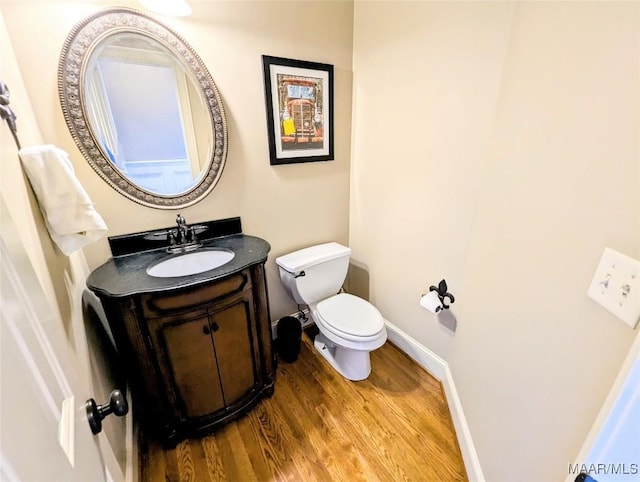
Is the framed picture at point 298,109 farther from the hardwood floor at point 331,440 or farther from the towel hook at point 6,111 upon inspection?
the hardwood floor at point 331,440

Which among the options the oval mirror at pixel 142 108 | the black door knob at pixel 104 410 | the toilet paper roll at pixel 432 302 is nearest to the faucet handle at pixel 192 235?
the oval mirror at pixel 142 108

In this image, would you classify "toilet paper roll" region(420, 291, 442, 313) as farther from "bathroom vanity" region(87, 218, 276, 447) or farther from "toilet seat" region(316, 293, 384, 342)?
"bathroom vanity" region(87, 218, 276, 447)

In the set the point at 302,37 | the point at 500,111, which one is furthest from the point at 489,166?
the point at 302,37

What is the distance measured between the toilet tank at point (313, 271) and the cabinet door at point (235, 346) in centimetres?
41

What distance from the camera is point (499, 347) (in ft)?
3.25

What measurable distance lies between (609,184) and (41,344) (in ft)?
3.60

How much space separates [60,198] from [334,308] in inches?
53.9

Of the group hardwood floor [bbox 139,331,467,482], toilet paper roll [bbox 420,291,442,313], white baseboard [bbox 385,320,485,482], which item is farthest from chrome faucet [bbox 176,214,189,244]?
white baseboard [bbox 385,320,485,482]

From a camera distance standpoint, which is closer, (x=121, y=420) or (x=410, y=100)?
(x=121, y=420)

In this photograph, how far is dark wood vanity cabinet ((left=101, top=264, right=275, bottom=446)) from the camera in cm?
107

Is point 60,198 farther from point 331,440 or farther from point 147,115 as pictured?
Answer: point 331,440

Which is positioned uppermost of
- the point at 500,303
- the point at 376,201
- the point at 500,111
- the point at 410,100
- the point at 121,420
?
the point at 410,100

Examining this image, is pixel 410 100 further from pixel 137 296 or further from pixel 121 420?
pixel 121 420

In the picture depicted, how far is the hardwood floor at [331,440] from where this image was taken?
122 centimetres
